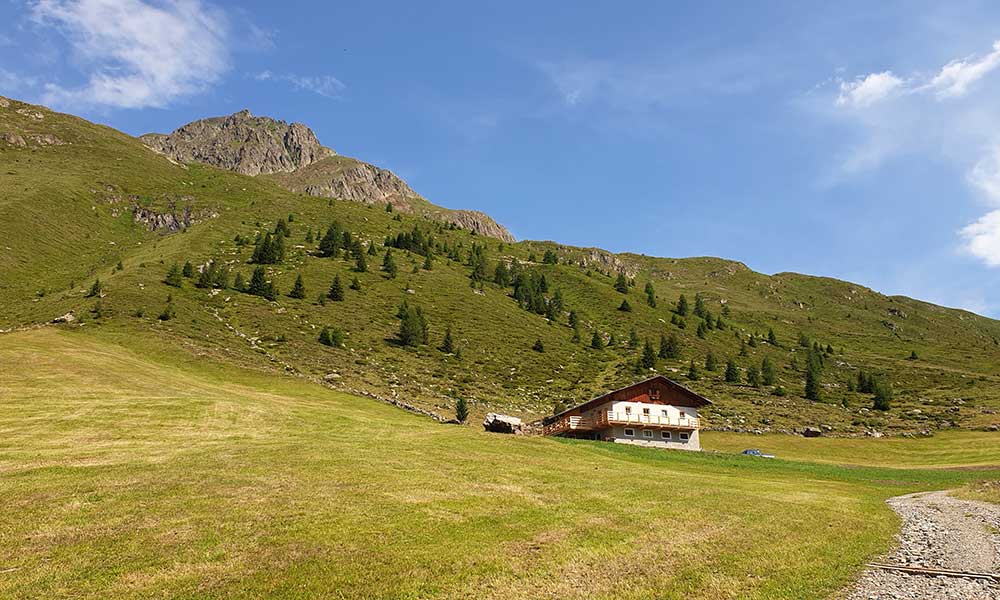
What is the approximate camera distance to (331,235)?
14788 cm

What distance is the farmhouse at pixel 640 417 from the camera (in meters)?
61.9

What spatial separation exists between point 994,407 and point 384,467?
11725 centimetres

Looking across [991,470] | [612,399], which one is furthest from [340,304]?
[991,470]

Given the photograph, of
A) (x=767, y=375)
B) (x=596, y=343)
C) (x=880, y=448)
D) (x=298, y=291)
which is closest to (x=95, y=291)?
(x=298, y=291)

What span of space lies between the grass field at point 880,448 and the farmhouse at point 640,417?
654 cm

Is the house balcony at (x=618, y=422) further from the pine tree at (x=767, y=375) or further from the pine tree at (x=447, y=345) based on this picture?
the pine tree at (x=767, y=375)

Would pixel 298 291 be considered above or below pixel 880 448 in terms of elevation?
above

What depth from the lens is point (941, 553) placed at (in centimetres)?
1584

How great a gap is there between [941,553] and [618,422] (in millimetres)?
45483

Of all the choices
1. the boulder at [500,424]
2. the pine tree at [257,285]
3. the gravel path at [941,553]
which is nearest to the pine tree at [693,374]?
the boulder at [500,424]

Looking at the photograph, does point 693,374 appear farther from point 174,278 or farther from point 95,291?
point 95,291

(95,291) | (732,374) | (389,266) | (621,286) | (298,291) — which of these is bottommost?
(732,374)

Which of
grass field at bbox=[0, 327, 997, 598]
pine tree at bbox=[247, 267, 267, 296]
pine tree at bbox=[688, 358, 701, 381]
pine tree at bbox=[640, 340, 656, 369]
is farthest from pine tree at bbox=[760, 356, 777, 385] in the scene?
pine tree at bbox=[247, 267, 267, 296]

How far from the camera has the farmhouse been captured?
61906 millimetres
